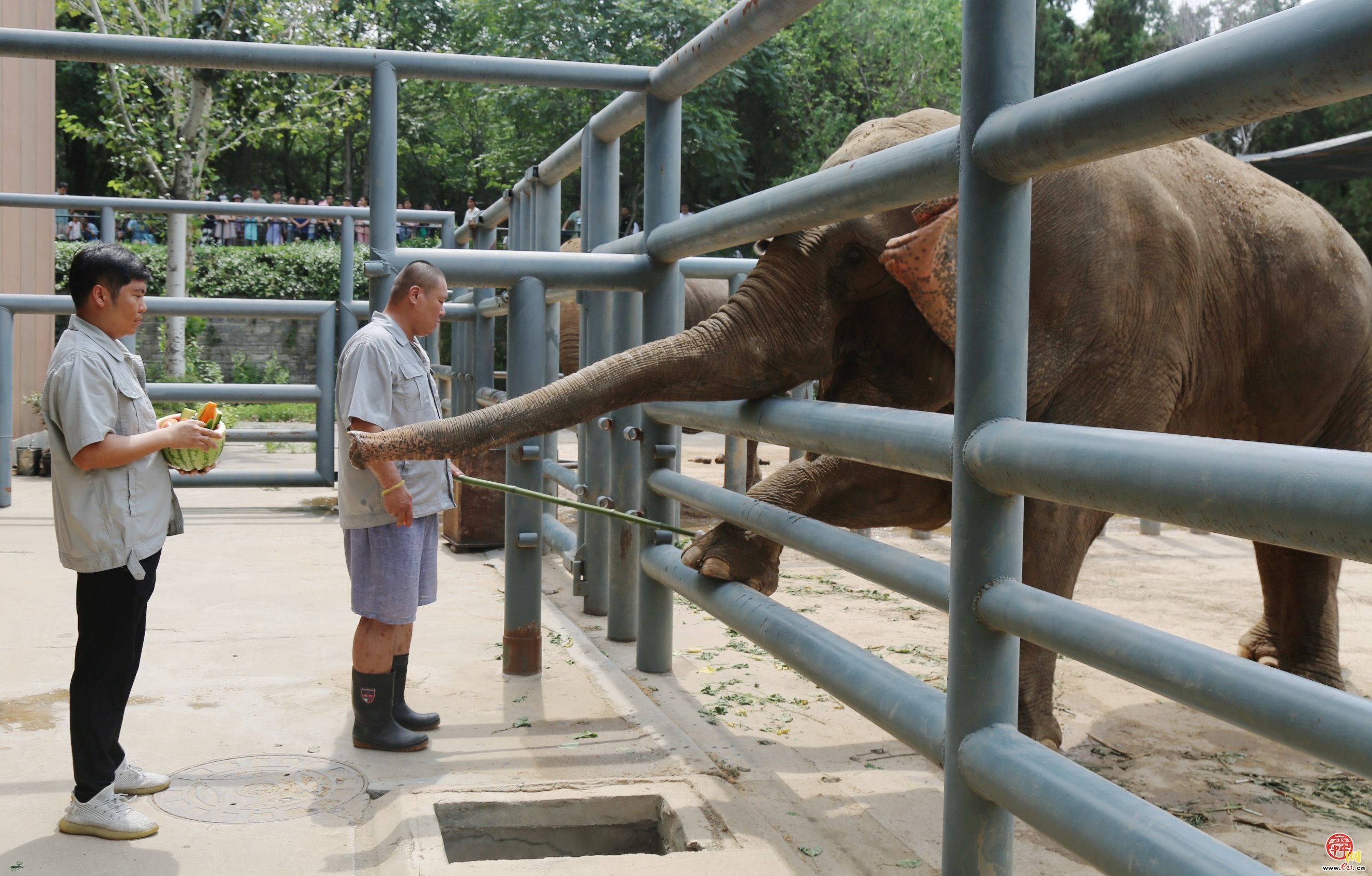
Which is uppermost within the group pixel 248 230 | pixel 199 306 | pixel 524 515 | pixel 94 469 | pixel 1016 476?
pixel 248 230

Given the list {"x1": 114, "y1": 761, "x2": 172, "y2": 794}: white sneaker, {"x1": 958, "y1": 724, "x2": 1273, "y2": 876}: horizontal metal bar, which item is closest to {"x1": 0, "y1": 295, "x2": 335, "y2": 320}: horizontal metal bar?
{"x1": 114, "y1": 761, "x2": 172, "y2": 794}: white sneaker

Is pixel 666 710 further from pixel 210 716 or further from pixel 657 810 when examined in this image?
pixel 210 716

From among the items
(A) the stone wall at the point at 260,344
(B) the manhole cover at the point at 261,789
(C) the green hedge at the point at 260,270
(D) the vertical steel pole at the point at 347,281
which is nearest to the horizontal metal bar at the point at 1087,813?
(B) the manhole cover at the point at 261,789

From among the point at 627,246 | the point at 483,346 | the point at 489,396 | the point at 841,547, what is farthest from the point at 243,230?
the point at 841,547

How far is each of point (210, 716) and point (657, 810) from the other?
5.61 feet

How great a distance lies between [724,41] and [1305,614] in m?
3.15

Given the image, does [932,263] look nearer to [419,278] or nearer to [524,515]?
[419,278]

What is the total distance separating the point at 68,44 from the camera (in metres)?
3.94

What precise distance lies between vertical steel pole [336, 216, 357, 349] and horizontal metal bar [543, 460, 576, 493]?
3595 mm

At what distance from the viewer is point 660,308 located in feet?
14.9

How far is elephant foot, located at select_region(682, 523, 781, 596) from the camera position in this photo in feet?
11.8

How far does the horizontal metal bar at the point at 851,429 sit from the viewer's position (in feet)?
7.14

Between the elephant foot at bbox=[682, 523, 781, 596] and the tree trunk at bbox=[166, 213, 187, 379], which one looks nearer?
the elephant foot at bbox=[682, 523, 781, 596]

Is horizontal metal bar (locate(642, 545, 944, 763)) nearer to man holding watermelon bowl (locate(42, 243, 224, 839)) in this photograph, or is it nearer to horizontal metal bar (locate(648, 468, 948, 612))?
horizontal metal bar (locate(648, 468, 948, 612))
